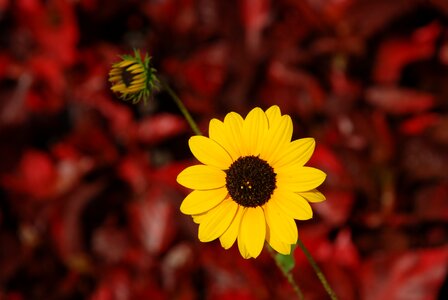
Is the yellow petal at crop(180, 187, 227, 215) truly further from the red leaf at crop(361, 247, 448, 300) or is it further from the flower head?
A: the red leaf at crop(361, 247, 448, 300)

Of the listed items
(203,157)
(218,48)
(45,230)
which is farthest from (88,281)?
(203,157)

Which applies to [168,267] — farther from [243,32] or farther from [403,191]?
[243,32]

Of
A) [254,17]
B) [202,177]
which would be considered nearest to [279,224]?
[202,177]

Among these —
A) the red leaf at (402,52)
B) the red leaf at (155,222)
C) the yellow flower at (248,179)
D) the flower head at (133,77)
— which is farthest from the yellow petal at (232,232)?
the red leaf at (402,52)

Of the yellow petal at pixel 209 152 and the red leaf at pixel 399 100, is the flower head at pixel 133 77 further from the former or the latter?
the red leaf at pixel 399 100

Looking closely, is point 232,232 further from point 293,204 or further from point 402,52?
point 402,52

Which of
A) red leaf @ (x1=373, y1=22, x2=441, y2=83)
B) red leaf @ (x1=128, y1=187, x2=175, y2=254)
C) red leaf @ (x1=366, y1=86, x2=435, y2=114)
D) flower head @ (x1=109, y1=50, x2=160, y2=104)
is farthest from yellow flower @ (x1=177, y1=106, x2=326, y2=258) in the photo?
red leaf @ (x1=373, y1=22, x2=441, y2=83)
